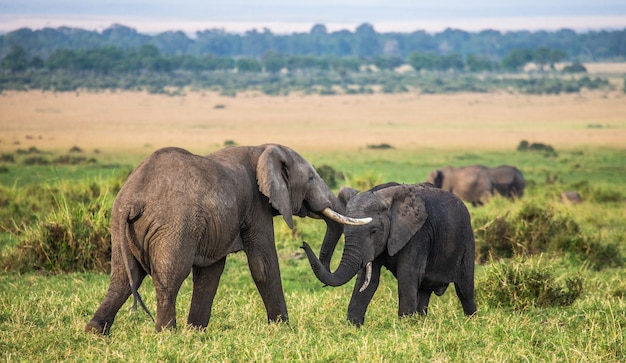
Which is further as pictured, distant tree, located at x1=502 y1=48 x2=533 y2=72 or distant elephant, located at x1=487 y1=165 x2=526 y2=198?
distant tree, located at x1=502 y1=48 x2=533 y2=72

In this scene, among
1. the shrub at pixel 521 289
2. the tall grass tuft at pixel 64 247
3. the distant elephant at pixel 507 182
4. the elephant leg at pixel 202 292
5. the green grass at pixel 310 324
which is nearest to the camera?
the green grass at pixel 310 324

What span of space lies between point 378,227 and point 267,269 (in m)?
0.87

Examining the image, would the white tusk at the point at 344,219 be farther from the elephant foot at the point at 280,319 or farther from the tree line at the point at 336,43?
the tree line at the point at 336,43

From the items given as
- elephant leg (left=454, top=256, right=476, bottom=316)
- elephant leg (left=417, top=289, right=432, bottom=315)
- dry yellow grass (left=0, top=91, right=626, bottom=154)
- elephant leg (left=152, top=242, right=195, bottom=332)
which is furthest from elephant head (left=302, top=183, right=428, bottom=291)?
dry yellow grass (left=0, top=91, right=626, bottom=154)

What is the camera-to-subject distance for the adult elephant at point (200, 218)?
643 centimetres

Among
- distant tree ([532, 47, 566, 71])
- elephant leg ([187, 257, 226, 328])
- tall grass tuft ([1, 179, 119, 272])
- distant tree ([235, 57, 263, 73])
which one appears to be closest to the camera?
elephant leg ([187, 257, 226, 328])

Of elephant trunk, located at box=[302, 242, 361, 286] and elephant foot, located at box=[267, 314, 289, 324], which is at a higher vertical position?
elephant trunk, located at box=[302, 242, 361, 286]

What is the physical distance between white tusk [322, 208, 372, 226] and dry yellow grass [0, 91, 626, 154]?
84.6 feet

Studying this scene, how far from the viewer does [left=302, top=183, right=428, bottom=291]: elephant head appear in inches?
282

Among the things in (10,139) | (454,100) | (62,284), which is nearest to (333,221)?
(62,284)

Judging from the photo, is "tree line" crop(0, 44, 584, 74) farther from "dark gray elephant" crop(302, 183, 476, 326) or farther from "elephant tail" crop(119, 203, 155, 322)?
"elephant tail" crop(119, 203, 155, 322)

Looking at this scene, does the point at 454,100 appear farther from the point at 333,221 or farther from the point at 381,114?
the point at 333,221

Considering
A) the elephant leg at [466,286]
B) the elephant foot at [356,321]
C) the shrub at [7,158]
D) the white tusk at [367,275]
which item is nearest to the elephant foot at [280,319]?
the elephant foot at [356,321]

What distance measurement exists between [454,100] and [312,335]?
58.1 m
